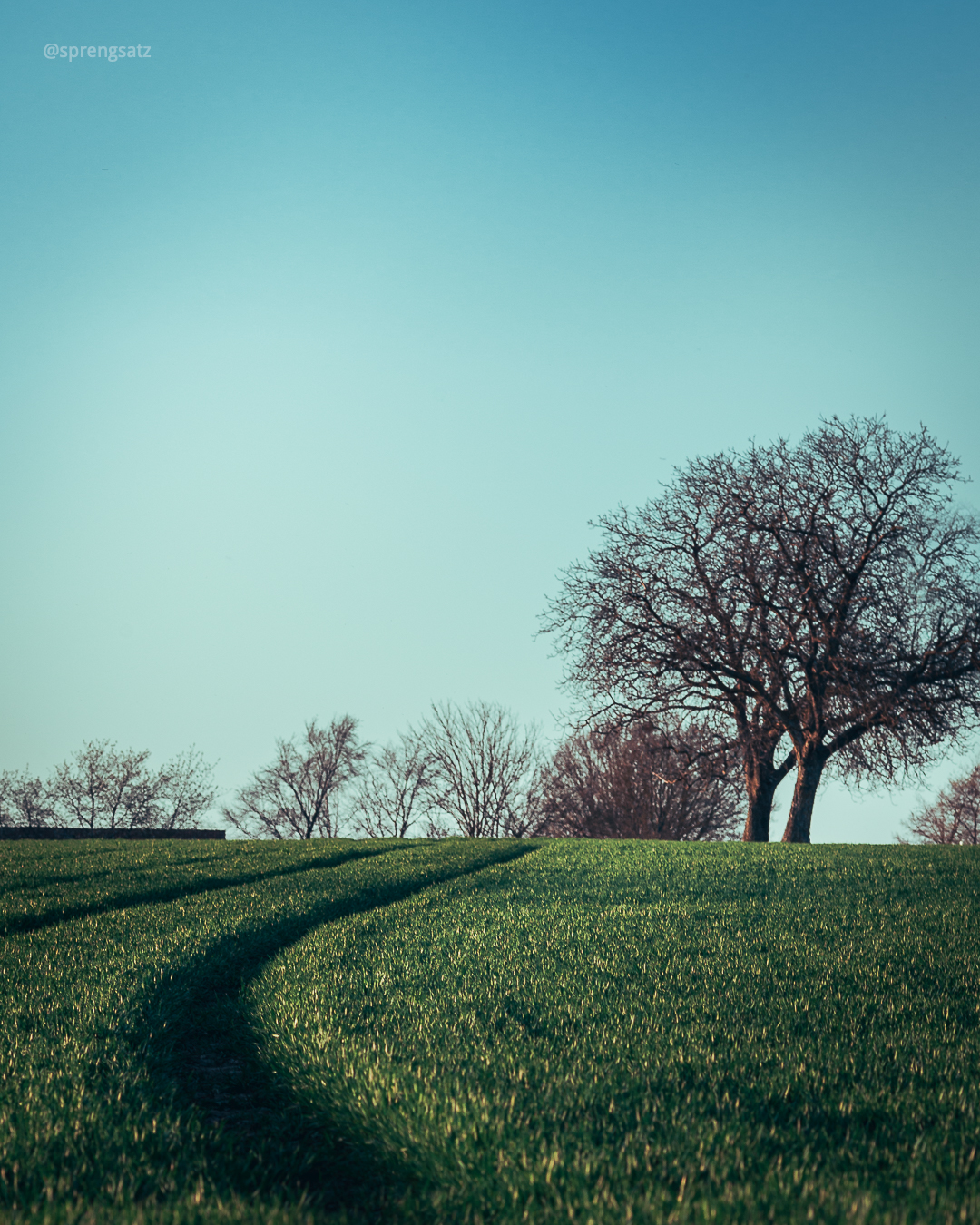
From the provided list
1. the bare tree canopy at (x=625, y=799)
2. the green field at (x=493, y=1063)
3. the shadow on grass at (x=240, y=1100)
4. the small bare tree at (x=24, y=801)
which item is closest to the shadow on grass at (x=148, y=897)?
the green field at (x=493, y=1063)

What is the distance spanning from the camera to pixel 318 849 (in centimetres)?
2323

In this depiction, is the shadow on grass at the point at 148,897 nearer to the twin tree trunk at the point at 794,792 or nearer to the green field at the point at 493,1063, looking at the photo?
the green field at the point at 493,1063

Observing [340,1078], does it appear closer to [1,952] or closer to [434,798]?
[1,952]

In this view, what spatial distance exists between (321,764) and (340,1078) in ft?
246

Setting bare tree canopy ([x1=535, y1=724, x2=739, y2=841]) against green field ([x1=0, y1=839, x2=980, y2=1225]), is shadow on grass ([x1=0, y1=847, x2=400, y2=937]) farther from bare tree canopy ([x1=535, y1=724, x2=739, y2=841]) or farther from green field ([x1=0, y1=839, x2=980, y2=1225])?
bare tree canopy ([x1=535, y1=724, x2=739, y2=841])

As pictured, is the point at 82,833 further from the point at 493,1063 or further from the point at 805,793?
the point at 493,1063

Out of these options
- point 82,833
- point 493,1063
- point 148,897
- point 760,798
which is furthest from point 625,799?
point 493,1063

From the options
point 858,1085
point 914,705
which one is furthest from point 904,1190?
point 914,705

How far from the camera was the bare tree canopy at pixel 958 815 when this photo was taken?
237 feet

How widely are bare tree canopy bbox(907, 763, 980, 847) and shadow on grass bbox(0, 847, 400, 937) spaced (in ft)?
233

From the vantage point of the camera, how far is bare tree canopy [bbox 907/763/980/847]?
72188 mm

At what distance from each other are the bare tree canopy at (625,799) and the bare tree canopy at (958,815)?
2866cm

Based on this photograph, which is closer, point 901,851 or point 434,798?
point 901,851

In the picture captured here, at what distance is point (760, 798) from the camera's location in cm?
3166
